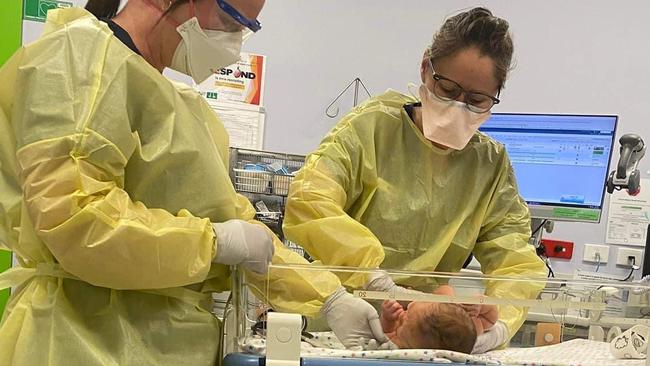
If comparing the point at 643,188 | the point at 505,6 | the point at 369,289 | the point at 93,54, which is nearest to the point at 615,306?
the point at 369,289

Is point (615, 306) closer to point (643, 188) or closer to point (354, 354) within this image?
point (354, 354)

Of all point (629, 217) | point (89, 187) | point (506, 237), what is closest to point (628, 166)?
point (629, 217)

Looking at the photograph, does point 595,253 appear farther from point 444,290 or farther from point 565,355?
point 444,290

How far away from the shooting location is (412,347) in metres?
1.09

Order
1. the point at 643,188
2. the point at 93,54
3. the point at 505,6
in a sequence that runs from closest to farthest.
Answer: the point at 93,54 < the point at 643,188 < the point at 505,6

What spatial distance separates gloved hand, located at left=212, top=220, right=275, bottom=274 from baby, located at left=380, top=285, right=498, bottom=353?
0.23 meters

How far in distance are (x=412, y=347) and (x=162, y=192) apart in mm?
517

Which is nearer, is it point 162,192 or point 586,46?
point 162,192

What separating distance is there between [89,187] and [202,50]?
0.40 m

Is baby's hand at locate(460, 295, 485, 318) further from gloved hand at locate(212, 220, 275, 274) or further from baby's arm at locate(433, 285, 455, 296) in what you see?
gloved hand at locate(212, 220, 275, 274)

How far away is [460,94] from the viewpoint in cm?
160

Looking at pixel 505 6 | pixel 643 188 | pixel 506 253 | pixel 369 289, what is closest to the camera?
pixel 369 289

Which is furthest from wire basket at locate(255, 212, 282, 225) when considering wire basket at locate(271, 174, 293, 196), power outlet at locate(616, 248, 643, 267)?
power outlet at locate(616, 248, 643, 267)

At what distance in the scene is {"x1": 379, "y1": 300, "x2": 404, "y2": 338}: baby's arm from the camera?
108 centimetres
